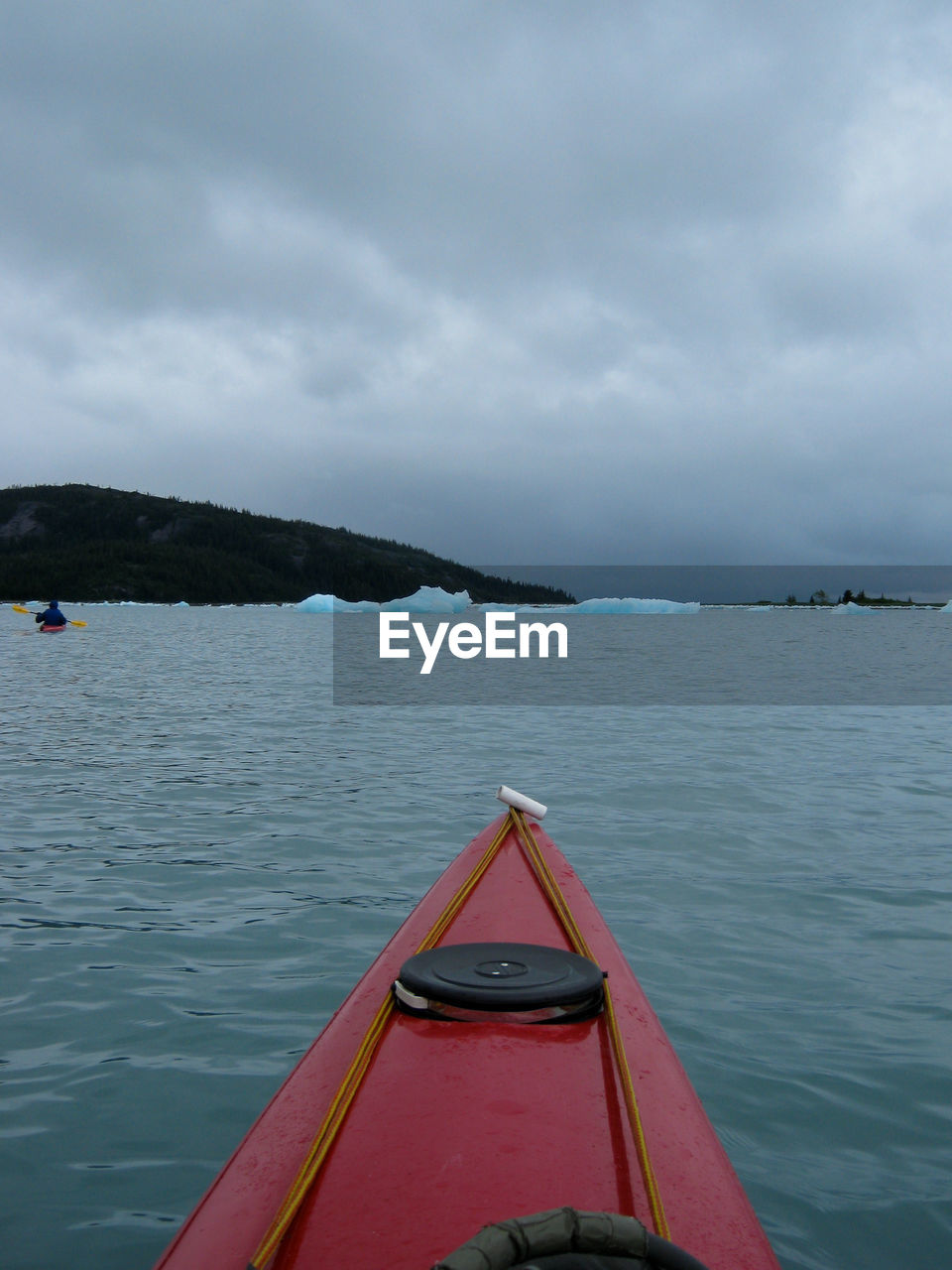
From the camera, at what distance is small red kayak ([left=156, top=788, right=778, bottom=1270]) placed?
6.69 feet

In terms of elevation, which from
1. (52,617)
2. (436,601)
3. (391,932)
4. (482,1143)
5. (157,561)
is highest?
(157,561)

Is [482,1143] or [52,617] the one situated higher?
[52,617]

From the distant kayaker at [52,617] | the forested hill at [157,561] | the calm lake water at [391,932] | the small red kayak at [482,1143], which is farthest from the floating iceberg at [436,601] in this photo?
the forested hill at [157,561]

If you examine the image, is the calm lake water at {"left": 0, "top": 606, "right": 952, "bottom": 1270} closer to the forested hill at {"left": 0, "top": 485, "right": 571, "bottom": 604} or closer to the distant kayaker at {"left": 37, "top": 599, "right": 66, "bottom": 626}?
the distant kayaker at {"left": 37, "top": 599, "right": 66, "bottom": 626}

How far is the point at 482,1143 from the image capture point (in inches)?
94.7

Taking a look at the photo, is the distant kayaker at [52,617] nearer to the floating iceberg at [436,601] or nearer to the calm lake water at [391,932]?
the calm lake water at [391,932]

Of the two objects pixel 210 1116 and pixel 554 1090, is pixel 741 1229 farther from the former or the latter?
pixel 210 1116

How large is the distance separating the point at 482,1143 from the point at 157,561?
566ft

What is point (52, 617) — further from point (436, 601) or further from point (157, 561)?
point (157, 561)

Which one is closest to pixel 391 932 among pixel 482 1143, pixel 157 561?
pixel 482 1143

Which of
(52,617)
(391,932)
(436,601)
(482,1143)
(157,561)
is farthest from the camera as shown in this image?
(157,561)

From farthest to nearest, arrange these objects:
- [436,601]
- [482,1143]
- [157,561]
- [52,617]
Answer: [157,561] < [436,601] < [52,617] < [482,1143]

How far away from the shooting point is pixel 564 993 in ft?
9.95

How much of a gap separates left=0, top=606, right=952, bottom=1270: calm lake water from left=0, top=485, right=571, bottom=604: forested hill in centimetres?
14788
